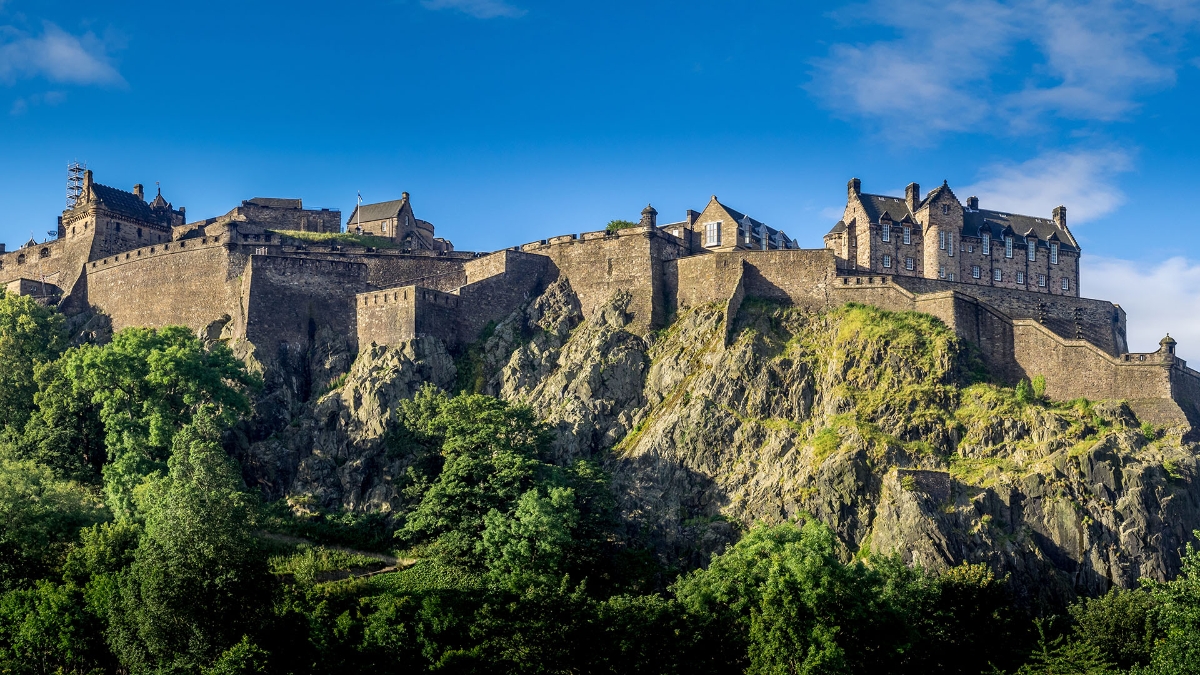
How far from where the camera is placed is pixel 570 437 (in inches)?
2955

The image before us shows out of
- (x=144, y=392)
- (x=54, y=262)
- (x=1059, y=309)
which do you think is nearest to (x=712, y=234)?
(x=1059, y=309)

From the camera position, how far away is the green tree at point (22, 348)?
78.4m

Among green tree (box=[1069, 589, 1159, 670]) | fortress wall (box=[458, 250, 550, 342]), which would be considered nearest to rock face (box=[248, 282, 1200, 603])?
fortress wall (box=[458, 250, 550, 342])

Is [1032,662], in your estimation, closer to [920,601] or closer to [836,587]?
[920,601]

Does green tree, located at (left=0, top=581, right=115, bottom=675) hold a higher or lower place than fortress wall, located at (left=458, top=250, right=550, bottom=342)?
lower


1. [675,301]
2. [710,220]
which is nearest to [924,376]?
[675,301]

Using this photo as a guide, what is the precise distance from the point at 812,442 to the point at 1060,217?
35.0m

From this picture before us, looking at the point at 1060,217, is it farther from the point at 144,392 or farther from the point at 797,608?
the point at 144,392

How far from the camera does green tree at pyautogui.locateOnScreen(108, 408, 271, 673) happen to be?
57188 millimetres

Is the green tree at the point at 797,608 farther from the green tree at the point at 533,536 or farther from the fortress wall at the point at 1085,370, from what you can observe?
the fortress wall at the point at 1085,370

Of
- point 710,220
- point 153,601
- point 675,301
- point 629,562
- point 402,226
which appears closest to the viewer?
point 153,601

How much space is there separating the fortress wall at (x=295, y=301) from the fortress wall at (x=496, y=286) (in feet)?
22.6

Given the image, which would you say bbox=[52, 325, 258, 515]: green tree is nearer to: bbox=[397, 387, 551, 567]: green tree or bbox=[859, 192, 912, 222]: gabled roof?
bbox=[397, 387, 551, 567]: green tree

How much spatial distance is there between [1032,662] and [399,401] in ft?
116
